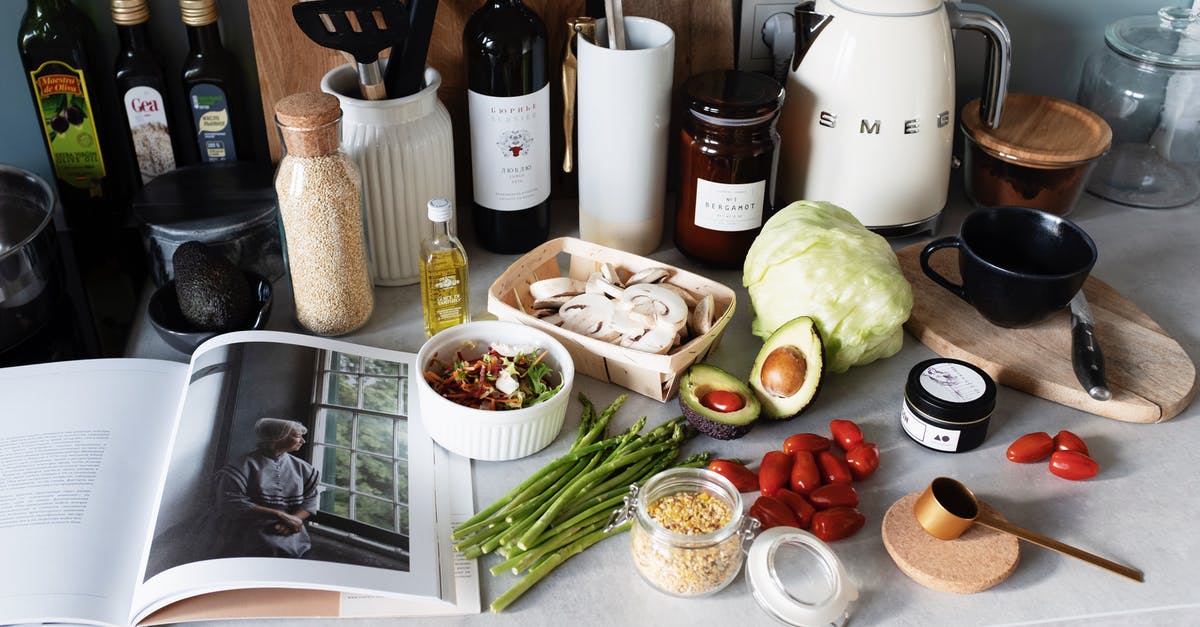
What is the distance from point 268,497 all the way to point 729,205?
648mm

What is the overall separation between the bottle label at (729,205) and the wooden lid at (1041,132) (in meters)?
0.36

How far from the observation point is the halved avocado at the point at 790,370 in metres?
1.09

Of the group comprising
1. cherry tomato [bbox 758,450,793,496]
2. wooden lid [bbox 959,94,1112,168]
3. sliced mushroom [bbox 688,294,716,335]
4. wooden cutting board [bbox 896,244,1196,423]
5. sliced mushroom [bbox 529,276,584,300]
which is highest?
wooden lid [bbox 959,94,1112,168]

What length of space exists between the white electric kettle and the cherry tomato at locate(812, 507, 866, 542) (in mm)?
518

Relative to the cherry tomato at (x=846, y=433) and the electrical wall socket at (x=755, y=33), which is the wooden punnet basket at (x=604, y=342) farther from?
the electrical wall socket at (x=755, y=33)

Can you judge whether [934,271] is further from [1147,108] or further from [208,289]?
[208,289]

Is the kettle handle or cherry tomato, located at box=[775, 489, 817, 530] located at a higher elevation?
the kettle handle

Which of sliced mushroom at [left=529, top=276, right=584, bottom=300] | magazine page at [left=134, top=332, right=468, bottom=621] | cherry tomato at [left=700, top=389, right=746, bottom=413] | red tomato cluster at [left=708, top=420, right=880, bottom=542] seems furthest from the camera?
sliced mushroom at [left=529, top=276, right=584, bottom=300]

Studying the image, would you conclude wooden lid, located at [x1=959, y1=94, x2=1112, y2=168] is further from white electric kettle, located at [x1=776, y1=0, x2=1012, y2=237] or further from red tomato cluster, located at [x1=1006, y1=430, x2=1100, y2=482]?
red tomato cluster, located at [x1=1006, y1=430, x2=1100, y2=482]

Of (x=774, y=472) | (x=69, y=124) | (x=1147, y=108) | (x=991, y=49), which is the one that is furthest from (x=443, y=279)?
(x=1147, y=108)

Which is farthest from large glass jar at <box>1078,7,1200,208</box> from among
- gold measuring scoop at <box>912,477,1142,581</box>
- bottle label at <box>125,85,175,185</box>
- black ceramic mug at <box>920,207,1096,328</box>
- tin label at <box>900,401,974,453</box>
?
bottle label at <box>125,85,175,185</box>

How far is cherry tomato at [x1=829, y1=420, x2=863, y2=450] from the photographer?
1.07 metres

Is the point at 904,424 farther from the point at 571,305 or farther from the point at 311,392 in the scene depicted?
the point at 311,392

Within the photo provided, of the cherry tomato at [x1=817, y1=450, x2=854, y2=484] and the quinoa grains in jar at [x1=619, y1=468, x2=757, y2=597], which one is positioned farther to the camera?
the cherry tomato at [x1=817, y1=450, x2=854, y2=484]
